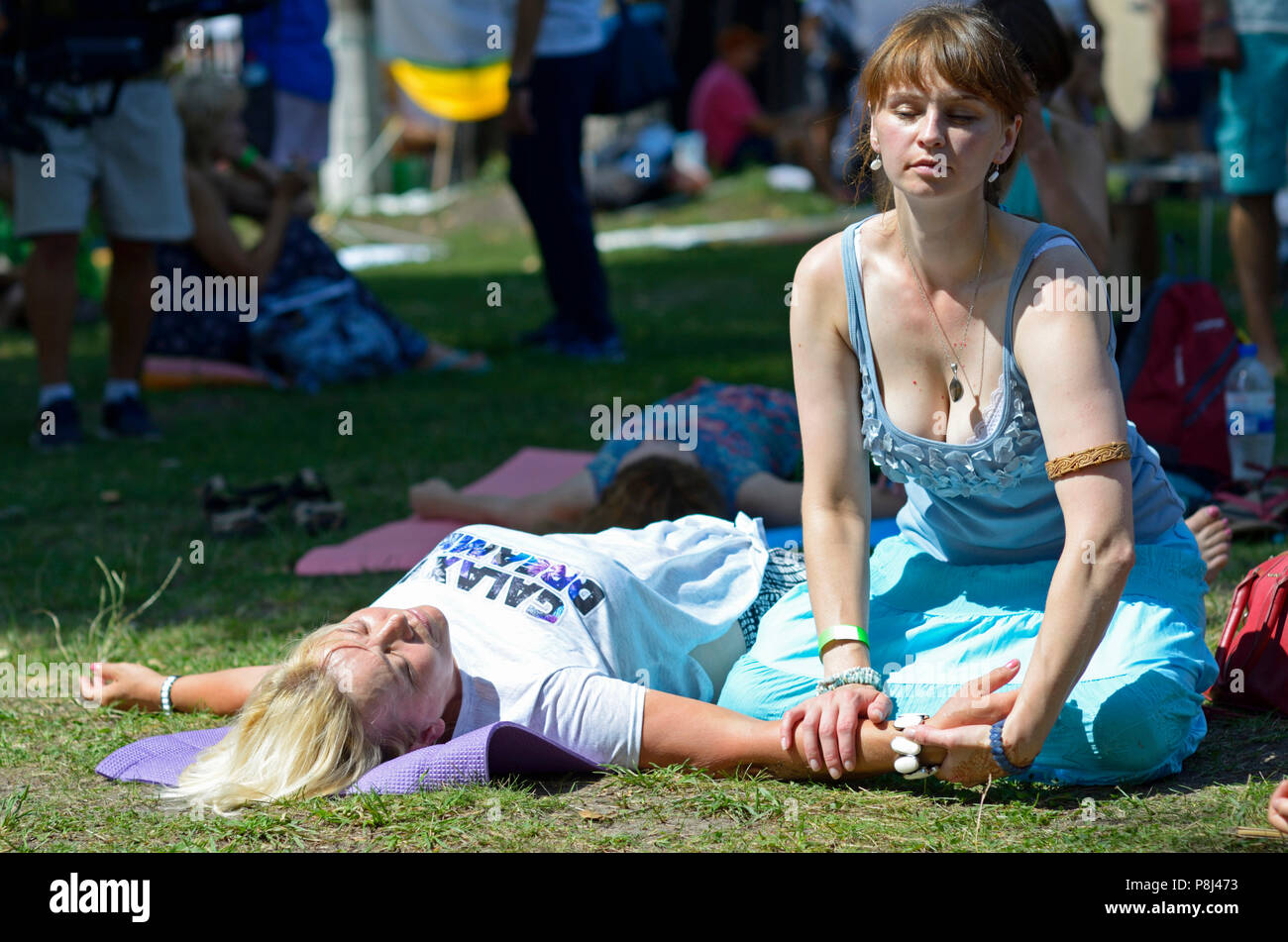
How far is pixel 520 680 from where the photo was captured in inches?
105

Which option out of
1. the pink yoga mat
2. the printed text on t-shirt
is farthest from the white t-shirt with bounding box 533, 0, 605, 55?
the printed text on t-shirt

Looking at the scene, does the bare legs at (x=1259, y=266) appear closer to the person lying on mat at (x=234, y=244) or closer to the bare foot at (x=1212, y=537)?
the bare foot at (x=1212, y=537)

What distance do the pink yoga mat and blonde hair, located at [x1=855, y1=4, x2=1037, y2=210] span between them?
2271 millimetres

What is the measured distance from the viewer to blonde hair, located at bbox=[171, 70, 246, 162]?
22.2ft

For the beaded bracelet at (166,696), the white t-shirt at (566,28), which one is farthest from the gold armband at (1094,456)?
the white t-shirt at (566,28)

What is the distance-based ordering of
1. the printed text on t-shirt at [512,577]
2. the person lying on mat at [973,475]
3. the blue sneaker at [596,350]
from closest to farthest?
the person lying on mat at [973,475], the printed text on t-shirt at [512,577], the blue sneaker at [596,350]

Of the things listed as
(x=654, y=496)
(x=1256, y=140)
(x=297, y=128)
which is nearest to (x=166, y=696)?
(x=654, y=496)

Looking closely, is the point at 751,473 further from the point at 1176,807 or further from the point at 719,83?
the point at 719,83

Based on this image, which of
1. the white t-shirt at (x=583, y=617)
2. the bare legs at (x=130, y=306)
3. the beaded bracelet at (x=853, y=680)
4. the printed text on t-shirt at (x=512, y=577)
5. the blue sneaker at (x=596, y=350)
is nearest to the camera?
the beaded bracelet at (x=853, y=680)

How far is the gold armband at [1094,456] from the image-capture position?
7.54 ft

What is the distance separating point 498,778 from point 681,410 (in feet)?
6.87

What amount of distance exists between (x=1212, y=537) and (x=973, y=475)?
953mm

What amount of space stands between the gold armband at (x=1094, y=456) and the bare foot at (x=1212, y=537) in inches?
39.0

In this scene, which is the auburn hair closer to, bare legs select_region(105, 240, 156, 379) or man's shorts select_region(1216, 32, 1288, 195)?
bare legs select_region(105, 240, 156, 379)
